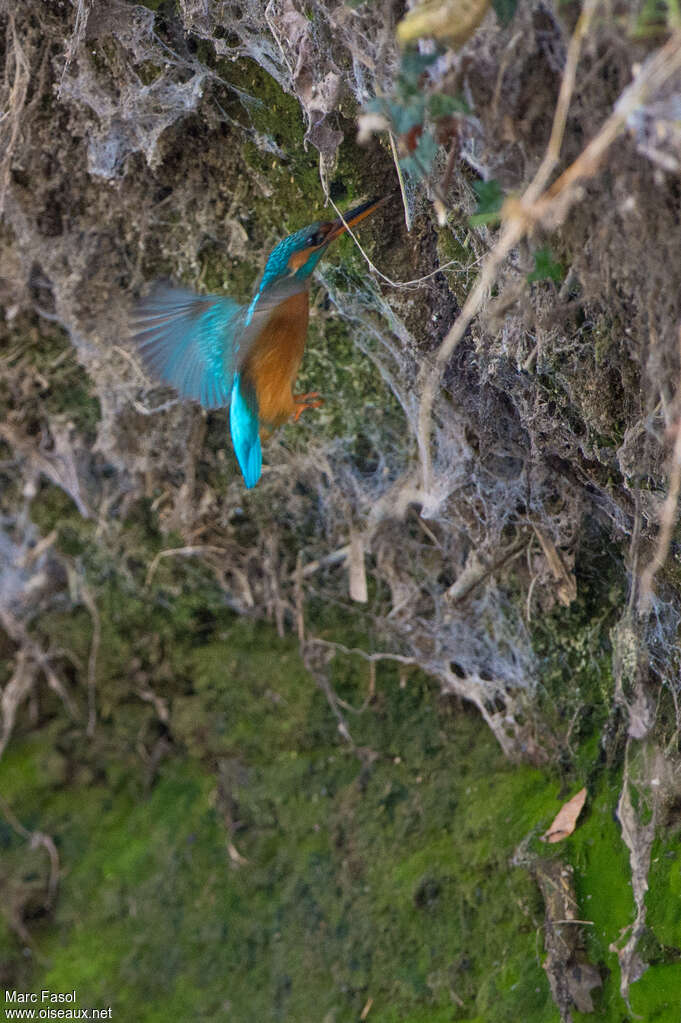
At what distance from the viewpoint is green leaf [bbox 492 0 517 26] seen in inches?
60.2

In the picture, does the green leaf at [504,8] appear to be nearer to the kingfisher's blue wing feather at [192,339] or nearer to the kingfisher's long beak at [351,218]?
the kingfisher's long beak at [351,218]

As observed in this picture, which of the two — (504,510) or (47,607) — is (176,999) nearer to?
(47,607)

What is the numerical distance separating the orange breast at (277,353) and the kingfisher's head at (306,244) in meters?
0.10

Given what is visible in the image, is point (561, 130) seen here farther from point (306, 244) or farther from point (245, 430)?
point (245, 430)

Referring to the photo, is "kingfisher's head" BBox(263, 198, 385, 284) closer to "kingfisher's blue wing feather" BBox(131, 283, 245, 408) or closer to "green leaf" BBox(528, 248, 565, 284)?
"kingfisher's blue wing feather" BBox(131, 283, 245, 408)

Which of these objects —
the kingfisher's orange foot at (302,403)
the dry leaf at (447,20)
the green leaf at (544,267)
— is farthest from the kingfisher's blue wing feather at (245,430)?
the dry leaf at (447,20)

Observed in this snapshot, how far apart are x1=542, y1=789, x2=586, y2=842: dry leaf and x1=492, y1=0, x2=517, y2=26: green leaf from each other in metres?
1.99

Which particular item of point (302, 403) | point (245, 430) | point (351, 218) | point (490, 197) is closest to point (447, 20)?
point (490, 197)

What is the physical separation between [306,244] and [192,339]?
0.47 m

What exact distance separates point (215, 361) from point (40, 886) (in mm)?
2403

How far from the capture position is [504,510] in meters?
2.67

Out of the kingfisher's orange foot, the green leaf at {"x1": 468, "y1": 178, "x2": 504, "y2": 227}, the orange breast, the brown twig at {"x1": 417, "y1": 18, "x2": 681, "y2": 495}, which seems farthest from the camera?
the kingfisher's orange foot

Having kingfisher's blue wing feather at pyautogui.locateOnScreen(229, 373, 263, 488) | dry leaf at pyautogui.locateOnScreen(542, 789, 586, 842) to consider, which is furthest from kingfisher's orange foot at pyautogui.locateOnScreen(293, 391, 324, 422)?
dry leaf at pyautogui.locateOnScreen(542, 789, 586, 842)

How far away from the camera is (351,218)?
8.04 ft
